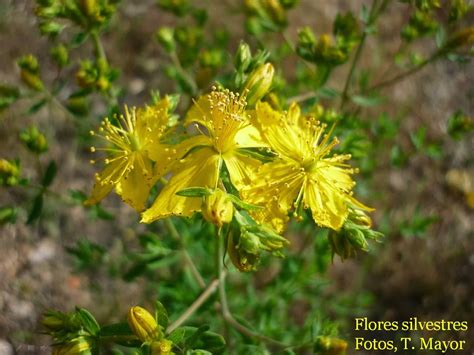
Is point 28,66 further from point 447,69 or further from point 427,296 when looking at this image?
point 447,69

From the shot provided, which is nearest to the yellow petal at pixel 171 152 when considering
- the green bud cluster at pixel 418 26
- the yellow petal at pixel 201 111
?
the yellow petal at pixel 201 111

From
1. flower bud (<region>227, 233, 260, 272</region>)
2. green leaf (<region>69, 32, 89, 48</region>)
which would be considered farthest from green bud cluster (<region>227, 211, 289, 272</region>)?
green leaf (<region>69, 32, 89, 48</region>)

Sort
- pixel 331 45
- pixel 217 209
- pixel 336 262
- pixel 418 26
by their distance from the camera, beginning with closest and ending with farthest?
1. pixel 217 209
2. pixel 331 45
3. pixel 418 26
4. pixel 336 262

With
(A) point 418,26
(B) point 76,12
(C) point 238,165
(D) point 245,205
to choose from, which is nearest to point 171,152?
(C) point 238,165

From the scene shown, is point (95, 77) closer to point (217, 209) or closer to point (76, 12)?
point (76, 12)

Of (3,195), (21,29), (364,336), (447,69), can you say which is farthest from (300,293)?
(21,29)

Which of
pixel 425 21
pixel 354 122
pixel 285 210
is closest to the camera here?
pixel 285 210

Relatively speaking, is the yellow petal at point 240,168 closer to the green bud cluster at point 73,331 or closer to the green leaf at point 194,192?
the green leaf at point 194,192
